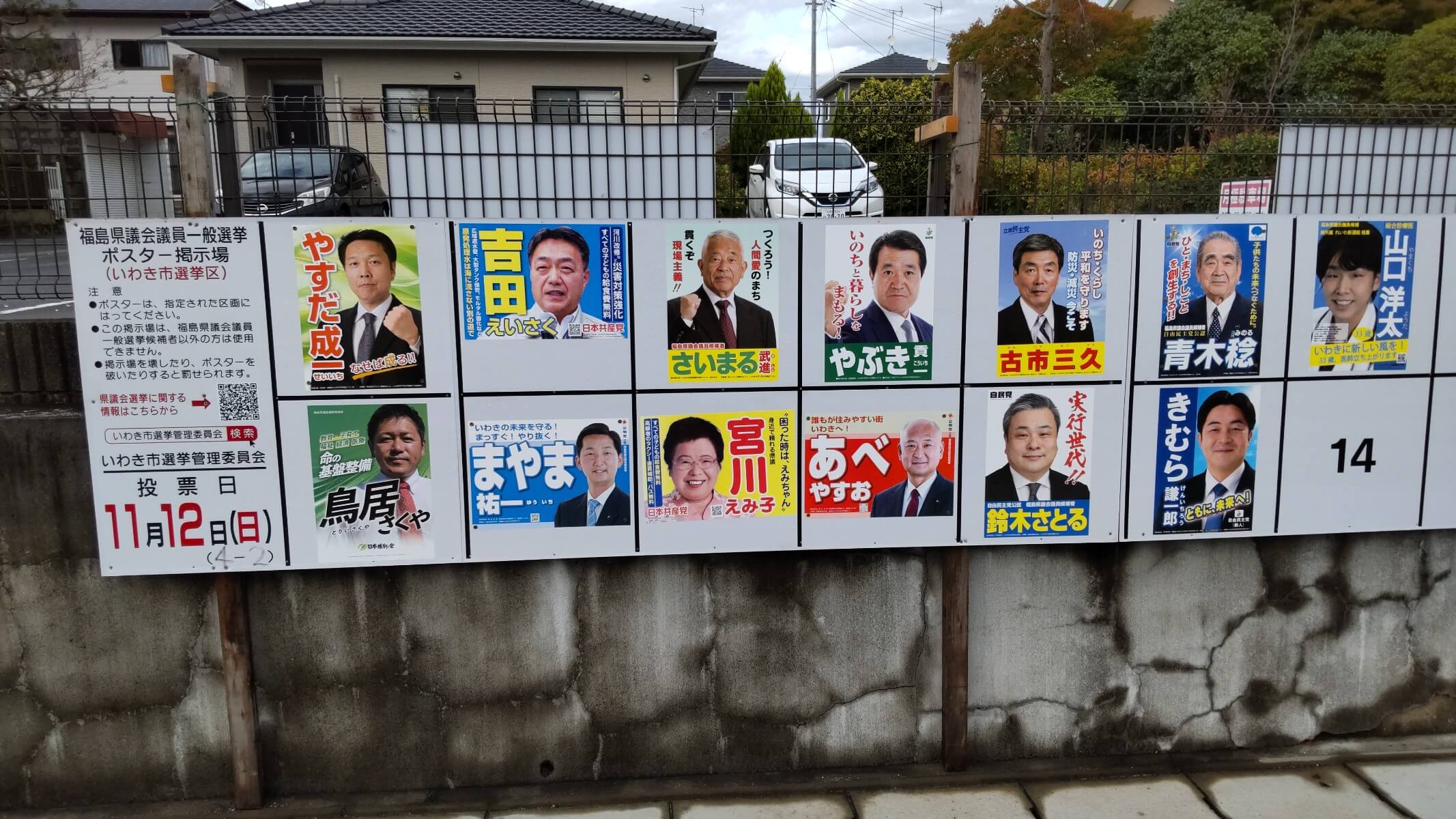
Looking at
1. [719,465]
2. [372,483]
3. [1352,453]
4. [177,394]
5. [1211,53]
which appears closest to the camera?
[177,394]

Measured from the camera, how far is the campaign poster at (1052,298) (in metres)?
3.86

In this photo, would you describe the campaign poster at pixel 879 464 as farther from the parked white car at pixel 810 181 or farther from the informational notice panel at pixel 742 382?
the parked white car at pixel 810 181

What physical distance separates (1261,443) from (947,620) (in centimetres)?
161

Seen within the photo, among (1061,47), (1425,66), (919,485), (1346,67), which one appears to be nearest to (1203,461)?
(919,485)

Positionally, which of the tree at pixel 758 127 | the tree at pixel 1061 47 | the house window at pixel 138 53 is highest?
the house window at pixel 138 53

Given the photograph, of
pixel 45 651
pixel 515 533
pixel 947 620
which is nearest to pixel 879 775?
pixel 947 620

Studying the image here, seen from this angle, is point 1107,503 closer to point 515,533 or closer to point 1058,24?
point 515,533

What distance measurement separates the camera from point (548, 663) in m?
4.04

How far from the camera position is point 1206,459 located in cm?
405

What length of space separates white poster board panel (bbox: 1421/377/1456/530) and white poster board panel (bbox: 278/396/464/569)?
4370 millimetres

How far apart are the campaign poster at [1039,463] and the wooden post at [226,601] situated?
3249 millimetres

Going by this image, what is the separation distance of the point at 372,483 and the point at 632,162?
5.75ft

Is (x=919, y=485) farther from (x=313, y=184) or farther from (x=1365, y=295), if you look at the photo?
(x=313, y=184)

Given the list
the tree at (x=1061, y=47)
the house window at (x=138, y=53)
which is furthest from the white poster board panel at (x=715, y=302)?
the house window at (x=138, y=53)
